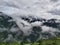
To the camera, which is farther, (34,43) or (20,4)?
(20,4)

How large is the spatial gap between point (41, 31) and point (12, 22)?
62cm

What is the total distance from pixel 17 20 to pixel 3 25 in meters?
0.30

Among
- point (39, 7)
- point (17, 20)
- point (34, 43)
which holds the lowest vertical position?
point (34, 43)

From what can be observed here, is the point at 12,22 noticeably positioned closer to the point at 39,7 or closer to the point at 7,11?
the point at 7,11

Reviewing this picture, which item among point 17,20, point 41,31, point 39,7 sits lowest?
point 41,31

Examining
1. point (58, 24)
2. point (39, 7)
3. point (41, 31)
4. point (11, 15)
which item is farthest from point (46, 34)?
point (11, 15)

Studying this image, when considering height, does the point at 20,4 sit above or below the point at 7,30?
above

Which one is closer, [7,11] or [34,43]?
[34,43]

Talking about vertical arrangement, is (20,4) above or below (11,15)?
above

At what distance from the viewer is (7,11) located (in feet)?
11.7

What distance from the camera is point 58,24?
347cm

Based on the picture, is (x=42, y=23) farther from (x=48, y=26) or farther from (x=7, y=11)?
(x=7, y=11)

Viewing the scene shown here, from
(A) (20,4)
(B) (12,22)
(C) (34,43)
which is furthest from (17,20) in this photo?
(C) (34,43)

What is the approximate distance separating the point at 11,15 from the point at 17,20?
0.17 m
